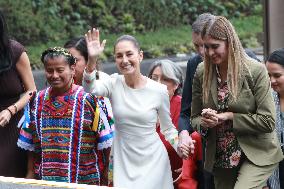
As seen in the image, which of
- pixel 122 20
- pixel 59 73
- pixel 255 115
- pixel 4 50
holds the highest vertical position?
pixel 4 50

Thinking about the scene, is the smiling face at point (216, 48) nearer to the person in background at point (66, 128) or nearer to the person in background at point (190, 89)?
the person in background at point (190, 89)

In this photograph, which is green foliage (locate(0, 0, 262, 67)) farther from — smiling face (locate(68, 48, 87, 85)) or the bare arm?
the bare arm

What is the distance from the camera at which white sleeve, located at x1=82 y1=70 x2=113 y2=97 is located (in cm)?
547

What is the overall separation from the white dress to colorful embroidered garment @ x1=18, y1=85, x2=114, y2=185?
12cm

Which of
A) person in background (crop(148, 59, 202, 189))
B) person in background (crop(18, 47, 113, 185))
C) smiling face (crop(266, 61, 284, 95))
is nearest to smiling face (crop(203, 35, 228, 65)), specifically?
smiling face (crop(266, 61, 284, 95))

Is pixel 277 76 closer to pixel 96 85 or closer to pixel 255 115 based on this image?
pixel 255 115

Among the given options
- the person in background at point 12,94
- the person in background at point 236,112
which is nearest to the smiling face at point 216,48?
the person in background at point 236,112

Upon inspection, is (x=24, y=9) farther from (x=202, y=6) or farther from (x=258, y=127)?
(x=258, y=127)

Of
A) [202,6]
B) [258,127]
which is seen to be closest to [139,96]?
[258,127]

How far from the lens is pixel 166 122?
5863 millimetres

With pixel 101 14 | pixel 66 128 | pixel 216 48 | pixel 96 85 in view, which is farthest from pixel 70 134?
pixel 101 14

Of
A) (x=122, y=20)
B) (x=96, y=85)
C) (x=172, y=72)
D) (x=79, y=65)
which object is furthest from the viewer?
(x=122, y=20)

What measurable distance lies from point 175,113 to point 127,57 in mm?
975

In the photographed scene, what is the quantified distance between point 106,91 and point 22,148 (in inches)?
30.0
